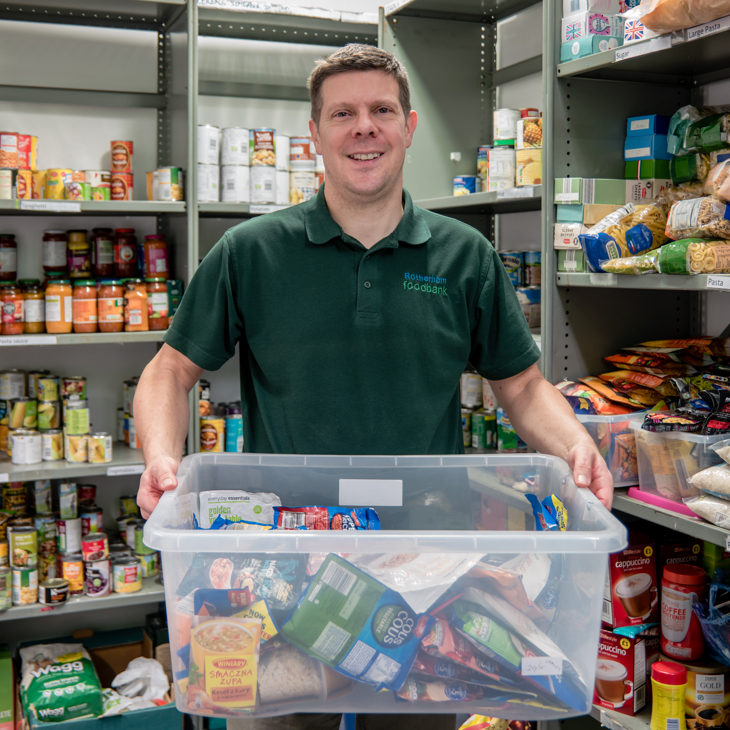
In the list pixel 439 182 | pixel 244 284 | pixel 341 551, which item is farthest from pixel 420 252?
pixel 439 182

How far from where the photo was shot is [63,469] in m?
2.89

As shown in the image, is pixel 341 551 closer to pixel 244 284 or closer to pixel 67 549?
pixel 244 284

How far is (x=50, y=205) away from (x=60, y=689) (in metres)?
1.71

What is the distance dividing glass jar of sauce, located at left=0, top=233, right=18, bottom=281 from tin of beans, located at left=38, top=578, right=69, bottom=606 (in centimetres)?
119

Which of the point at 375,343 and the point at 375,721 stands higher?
the point at 375,343

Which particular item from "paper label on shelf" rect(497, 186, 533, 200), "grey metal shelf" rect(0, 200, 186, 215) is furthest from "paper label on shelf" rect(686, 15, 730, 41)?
"grey metal shelf" rect(0, 200, 186, 215)

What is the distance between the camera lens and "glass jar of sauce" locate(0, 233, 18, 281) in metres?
2.97

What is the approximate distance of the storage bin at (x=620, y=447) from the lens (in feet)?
6.81

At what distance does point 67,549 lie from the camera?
3016 millimetres

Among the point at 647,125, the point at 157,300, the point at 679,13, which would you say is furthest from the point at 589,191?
the point at 157,300

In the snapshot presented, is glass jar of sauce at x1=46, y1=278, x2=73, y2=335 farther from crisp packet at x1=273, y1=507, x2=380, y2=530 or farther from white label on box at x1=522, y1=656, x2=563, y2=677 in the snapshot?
white label on box at x1=522, y1=656, x2=563, y2=677

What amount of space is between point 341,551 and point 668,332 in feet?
6.14

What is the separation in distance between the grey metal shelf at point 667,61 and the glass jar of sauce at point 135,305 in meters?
1.72

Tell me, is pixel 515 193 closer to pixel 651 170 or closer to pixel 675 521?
pixel 651 170
